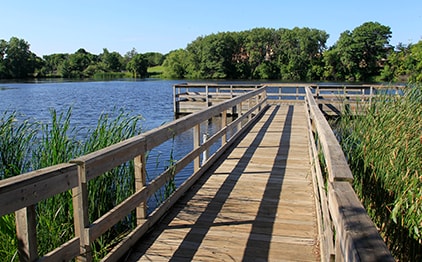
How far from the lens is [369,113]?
17.8ft

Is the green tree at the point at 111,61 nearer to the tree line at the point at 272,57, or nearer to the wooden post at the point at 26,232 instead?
the tree line at the point at 272,57

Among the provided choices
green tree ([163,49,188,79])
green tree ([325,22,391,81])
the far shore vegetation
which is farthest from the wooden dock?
green tree ([163,49,188,79])

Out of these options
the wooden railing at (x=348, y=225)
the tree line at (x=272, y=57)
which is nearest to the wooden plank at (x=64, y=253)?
the wooden railing at (x=348, y=225)

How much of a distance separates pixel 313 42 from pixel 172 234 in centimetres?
8372

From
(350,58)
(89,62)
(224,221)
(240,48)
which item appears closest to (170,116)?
(224,221)

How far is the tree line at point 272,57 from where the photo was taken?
73375 millimetres

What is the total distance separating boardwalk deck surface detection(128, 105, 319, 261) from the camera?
3107mm

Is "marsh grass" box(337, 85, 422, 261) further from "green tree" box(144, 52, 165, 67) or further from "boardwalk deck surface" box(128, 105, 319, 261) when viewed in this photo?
"green tree" box(144, 52, 165, 67)

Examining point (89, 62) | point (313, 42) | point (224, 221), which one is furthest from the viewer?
point (89, 62)

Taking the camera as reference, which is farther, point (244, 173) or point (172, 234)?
point (244, 173)

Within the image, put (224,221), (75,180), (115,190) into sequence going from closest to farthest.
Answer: (75,180), (224,221), (115,190)

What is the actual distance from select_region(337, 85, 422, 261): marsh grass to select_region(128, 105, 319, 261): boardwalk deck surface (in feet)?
2.08

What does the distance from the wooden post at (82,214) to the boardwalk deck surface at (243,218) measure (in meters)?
0.55

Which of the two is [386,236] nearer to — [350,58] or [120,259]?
[120,259]
